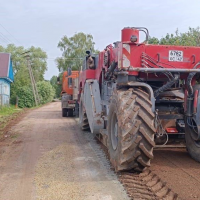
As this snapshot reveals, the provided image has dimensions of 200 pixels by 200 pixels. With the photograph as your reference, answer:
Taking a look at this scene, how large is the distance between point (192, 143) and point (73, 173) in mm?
2452

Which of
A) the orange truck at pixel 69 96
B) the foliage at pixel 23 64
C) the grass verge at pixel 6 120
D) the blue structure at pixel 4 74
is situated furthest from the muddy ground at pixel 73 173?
the foliage at pixel 23 64

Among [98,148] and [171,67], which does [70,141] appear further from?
[171,67]

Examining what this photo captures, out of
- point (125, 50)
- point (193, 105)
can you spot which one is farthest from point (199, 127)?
point (125, 50)

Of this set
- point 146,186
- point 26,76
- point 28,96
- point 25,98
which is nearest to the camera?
point 146,186

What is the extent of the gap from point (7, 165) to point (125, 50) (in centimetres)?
344

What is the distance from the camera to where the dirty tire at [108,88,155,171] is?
4.95 m

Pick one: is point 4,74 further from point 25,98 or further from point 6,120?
point 6,120

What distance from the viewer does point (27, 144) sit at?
28.6ft

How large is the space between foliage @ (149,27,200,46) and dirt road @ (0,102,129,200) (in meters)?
10.5

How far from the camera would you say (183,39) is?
19047mm

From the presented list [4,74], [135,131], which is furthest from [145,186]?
[4,74]

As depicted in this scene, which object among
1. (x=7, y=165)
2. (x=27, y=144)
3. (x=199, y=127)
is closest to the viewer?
(x=199, y=127)

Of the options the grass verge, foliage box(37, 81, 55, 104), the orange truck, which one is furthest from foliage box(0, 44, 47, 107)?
the orange truck

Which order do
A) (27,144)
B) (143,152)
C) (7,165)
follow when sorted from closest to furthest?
(143,152) < (7,165) < (27,144)
